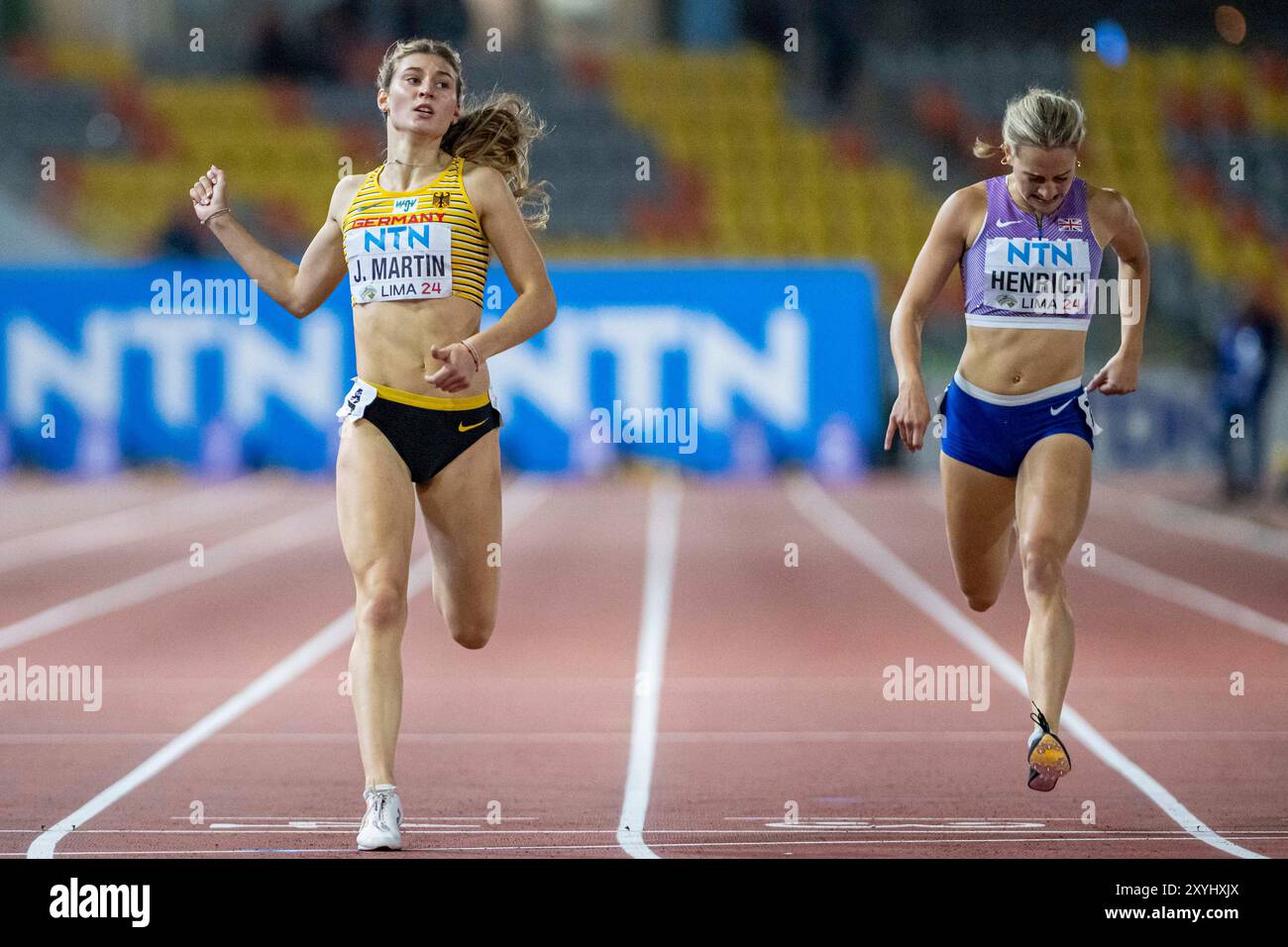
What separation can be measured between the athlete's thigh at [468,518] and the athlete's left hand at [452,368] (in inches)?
14.2

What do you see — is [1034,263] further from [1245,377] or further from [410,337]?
[1245,377]

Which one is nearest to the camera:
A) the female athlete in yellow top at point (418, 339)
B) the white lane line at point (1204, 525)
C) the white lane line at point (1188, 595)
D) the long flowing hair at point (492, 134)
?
the female athlete in yellow top at point (418, 339)

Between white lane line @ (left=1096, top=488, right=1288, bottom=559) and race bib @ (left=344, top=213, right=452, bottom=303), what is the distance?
32.4 feet

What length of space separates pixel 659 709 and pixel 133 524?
33.2ft

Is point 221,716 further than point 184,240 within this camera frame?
No

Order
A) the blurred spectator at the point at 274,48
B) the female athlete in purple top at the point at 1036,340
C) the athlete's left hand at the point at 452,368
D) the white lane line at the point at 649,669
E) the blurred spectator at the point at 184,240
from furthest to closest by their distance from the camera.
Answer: the blurred spectator at the point at 274,48 → the blurred spectator at the point at 184,240 → the white lane line at the point at 649,669 → the female athlete in purple top at the point at 1036,340 → the athlete's left hand at the point at 452,368

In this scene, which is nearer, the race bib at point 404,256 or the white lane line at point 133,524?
the race bib at point 404,256

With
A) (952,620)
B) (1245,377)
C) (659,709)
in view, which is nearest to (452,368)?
(659,709)

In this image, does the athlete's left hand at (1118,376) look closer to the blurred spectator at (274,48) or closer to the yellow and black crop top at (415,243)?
the yellow and black crop top at (415,243)

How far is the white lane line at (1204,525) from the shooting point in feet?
46.8

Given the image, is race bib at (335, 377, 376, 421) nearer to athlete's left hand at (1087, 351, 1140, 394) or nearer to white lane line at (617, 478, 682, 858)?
white lane line at (617, 478, 682, 858)

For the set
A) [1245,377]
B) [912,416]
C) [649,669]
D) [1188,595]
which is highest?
[1245,377]

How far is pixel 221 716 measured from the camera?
24.3 ft

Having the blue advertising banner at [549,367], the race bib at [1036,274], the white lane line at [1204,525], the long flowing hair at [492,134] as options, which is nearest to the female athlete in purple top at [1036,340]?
the race bib at [1036,274]
